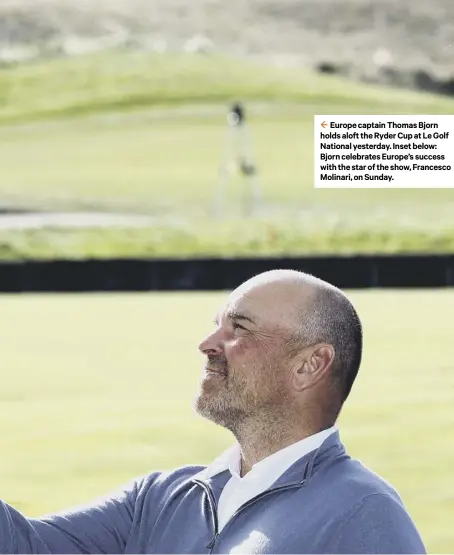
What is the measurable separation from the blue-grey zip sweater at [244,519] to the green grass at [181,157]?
6876 millimetres

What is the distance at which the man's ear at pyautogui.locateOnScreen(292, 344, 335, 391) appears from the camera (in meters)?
1.01

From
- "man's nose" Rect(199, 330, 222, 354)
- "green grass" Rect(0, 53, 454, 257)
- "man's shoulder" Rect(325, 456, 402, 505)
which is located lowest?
"man's shoulder" Rect(325, 456, 402, 505)

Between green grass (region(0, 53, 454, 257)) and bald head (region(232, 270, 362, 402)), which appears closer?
bald head (region(232, 270, 362, 402))

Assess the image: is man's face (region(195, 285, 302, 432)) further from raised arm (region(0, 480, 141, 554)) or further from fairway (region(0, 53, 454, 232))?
fairway (region(0, 53, 454, 232))

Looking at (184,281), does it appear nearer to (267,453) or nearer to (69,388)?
(69,388)

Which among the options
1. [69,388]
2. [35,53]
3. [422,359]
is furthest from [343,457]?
[35,53]

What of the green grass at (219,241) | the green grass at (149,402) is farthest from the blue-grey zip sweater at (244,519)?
the green grass at (219,241)

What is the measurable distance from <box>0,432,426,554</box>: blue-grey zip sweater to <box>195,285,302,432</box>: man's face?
0.07 m

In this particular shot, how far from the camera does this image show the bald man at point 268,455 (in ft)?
3.12

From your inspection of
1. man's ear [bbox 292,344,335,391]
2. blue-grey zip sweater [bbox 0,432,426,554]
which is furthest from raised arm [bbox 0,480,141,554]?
man's ear [bbox 292,344,335,391]

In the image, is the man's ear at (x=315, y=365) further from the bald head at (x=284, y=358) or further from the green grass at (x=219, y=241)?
the green grass at (x=219, y=241)

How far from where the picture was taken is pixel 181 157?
37.4 ft

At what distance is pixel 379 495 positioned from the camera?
92 centimetres

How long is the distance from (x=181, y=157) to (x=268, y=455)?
10.5 metres
